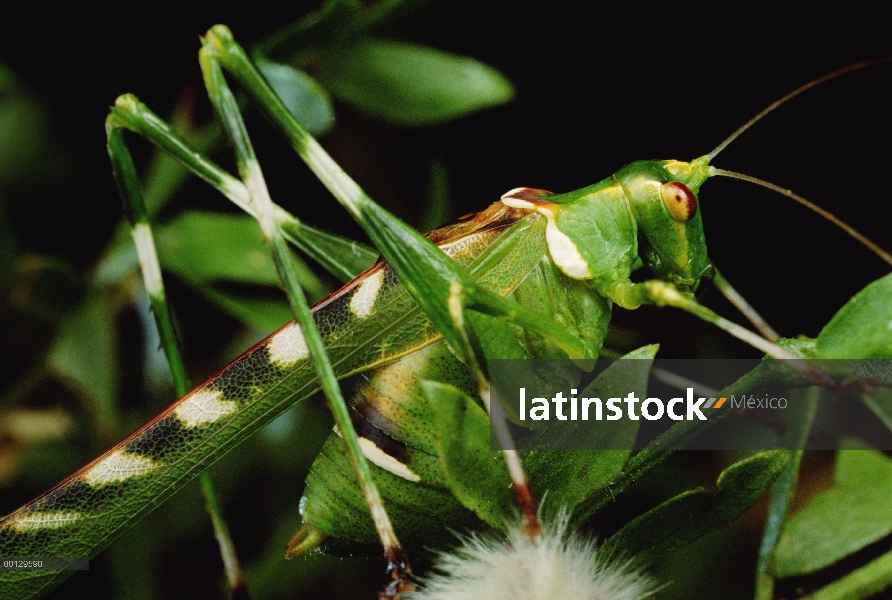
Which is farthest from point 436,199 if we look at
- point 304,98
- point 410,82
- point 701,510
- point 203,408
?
point 701,510

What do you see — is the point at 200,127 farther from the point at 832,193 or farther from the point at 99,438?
the point at 832,193

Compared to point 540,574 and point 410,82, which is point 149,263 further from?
point 540,574

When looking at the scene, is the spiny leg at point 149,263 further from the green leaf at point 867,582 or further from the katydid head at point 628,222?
the green leaf at point 867,582

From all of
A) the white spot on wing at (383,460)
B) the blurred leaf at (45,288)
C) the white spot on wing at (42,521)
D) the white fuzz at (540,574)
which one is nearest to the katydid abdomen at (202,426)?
the white spot on wing at (42,521)

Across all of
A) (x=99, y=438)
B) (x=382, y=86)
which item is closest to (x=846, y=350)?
A: (x=382, y=86)

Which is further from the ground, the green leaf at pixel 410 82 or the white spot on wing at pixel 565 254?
the green leaf at pixel 410 82

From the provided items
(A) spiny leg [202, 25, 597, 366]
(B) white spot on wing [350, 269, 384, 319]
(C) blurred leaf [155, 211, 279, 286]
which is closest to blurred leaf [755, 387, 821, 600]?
(A) spiny leg [202, 25, 597, 366]

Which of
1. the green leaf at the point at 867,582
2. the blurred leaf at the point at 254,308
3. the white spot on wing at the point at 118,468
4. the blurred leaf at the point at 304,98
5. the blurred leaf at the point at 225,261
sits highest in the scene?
the blurred leaf at the point at 304,98
